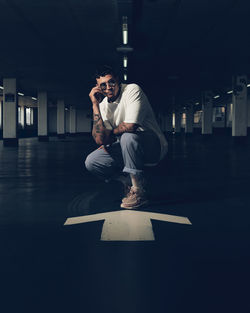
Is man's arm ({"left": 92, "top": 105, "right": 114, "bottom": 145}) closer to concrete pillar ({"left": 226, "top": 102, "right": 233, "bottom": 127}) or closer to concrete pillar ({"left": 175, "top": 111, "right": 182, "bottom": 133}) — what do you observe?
concrete pillar ({"left": 226, "top": 102, "right": 233, "bottom": 127})

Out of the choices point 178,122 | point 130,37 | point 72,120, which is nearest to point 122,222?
point 130,37

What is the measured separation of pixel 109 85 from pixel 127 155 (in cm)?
61

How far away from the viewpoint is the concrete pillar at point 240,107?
1931cm

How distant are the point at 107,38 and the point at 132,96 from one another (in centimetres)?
844

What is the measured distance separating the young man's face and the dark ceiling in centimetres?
353

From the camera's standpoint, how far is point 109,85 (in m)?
3.35

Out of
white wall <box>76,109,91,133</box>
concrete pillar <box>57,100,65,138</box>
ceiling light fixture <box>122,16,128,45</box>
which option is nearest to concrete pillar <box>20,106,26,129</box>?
concrete pillar <box>57,100,65,138</box>

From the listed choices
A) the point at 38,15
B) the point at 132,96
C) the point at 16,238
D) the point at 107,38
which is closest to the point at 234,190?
the point at 132,96

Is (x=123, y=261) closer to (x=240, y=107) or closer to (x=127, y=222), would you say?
(x=127, y=222)

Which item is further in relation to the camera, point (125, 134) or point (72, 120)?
point (72, 120)

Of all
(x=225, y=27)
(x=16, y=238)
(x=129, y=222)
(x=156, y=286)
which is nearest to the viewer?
(x=156, y=286)

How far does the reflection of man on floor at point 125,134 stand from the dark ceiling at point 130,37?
353cm

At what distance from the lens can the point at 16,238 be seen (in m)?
2.47

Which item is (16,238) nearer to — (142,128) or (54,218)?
(54,218)
